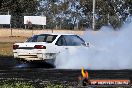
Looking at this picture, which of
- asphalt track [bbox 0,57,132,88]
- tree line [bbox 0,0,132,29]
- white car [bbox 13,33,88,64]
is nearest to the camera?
asphalt track [bbox 0,57,132,88]

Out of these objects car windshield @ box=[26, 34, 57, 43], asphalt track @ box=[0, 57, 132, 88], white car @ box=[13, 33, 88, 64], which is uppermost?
car windshield @ box=[26, 34, 57, 43]

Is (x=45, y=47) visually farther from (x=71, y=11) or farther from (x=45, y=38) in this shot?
(x=71, y=11)

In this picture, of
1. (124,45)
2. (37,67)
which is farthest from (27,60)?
(124,45)

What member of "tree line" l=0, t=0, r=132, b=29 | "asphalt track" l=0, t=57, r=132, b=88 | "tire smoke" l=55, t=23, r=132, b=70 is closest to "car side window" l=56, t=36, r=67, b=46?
"tire smoke" l=55, t=23, r=132, b=70

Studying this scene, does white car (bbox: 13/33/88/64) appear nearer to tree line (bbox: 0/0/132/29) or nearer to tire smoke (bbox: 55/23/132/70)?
tire smoke (bbox: 55/23/132/70)

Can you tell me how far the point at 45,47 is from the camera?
810 inches

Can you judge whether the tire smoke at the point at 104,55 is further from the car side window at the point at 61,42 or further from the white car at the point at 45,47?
the car side window at the point at 61,42

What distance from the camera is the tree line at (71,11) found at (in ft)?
178

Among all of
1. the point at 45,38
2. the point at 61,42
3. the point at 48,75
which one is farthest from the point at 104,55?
the point at 48,75

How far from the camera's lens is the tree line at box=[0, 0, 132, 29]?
54.3 m

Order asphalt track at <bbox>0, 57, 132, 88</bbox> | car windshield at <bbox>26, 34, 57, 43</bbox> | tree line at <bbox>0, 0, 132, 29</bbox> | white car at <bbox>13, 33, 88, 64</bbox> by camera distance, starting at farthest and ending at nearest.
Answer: tree line at <bbox>0, 0, 132, 29</bbox> < car windshield at <bbox>26, 34, 57, 43</bbox> < white car at <bbox>13, 33, 88, 64</bbox> < asphalt track at <bbox>0, 57, 132, 88</bbox>

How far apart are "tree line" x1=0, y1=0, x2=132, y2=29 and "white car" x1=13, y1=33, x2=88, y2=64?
977 inches

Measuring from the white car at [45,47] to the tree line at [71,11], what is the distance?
2482 cm

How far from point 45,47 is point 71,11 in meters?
48.5
